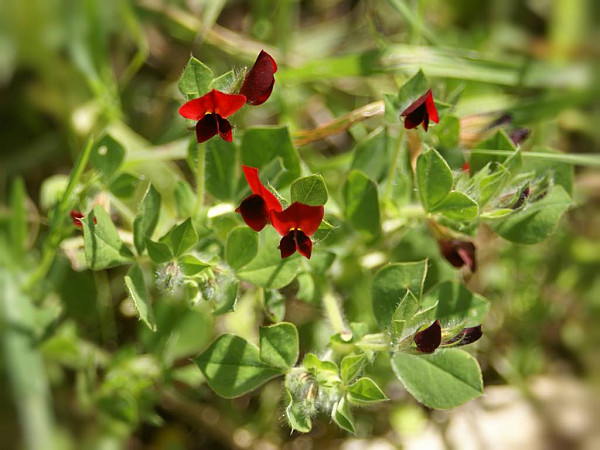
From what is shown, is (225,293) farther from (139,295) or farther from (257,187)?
(257,187)

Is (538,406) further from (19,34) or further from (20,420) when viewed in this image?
(19,34)

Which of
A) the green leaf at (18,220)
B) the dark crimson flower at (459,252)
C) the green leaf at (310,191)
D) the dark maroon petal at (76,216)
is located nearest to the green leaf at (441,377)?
the dark crimson flower at (459,252)

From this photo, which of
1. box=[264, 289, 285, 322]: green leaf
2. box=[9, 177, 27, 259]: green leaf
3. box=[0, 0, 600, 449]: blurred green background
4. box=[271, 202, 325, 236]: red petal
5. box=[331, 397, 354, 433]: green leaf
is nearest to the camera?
box=[271, 202, 325, 236]: red petal

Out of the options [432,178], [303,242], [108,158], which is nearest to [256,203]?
[303,242]

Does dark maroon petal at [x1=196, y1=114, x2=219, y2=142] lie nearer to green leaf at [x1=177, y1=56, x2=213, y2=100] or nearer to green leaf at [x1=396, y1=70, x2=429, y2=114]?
green leaf at [x1=177, y1=56, x2=213, y2=100]

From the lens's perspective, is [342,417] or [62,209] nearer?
[342,417]

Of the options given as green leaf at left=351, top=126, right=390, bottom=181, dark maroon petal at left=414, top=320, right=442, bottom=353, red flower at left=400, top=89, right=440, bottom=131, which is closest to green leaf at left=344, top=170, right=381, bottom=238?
green leaf at left=351, top=126, right=390, bottom=181

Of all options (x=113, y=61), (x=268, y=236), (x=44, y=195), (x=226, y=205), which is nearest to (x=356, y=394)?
(x=268, y=236)
